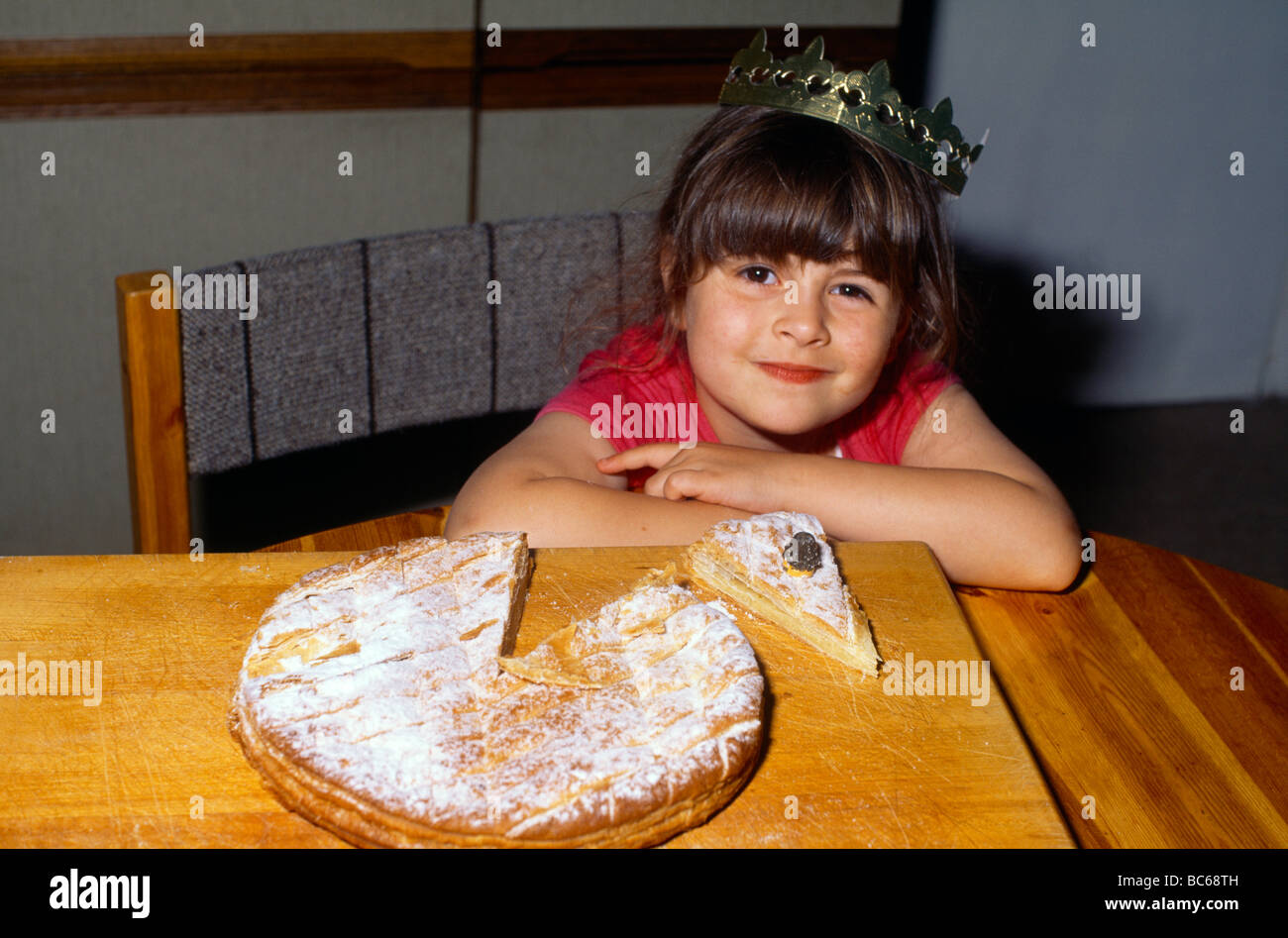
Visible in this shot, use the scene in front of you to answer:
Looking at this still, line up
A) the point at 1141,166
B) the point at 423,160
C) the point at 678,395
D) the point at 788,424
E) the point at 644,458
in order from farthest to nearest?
the point at 1141,166 → the point at 423,160 → the point at 678,395 → the point at 788,424 → the point at 644,458

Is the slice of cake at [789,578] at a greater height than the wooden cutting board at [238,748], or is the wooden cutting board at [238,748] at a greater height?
the slice of cake at [789,578]

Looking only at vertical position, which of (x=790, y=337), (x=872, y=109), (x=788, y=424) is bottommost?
(x=788, y=424)

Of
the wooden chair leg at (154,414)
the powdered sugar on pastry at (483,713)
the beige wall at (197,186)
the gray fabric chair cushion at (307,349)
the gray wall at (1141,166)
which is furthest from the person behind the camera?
the gray wall at (1141,166)

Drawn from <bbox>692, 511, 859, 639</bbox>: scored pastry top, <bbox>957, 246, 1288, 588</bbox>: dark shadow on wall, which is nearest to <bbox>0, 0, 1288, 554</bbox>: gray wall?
<bbox>957, 246, 1288, 588</bbox>: dark shadow on wall

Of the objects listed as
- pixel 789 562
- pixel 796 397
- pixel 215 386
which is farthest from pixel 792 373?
pixel 215 386

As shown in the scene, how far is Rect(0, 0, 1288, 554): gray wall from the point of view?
7.45 feet

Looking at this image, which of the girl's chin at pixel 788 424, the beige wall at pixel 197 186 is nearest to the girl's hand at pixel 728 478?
the girl's chin at pixel 788 424

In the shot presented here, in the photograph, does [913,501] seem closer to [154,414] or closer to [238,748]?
[238,748]

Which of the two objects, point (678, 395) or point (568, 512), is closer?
point (568, 512)

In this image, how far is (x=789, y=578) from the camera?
3.38 ft

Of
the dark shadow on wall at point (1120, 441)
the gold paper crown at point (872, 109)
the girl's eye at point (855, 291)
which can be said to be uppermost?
the gold paper crown at point (872, 109)

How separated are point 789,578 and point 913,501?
30 centimetres

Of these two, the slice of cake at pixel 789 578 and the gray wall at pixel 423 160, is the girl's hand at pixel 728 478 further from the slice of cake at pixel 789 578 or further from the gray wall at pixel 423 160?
the gray wall at pixel 423 160

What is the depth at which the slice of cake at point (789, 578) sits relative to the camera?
3.25 feet
